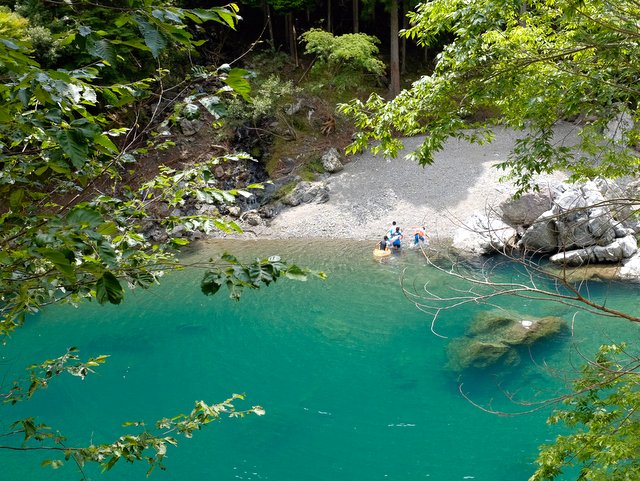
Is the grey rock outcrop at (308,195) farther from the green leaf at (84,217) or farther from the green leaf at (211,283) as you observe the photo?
the green leaf at (84,217)

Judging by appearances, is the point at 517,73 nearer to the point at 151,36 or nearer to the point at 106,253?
the point at 151,36

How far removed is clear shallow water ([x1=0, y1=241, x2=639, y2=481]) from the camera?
23.3 feet

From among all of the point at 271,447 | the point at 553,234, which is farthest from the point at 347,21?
the point at 271,447

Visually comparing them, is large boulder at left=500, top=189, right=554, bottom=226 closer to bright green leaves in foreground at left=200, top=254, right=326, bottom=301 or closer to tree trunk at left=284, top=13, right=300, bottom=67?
bright green leaves in foreground at left=200, top=254, right=326, bottom=301

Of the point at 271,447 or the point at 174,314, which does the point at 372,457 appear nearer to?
the point at 271,447

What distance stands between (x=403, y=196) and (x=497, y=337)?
10672mm

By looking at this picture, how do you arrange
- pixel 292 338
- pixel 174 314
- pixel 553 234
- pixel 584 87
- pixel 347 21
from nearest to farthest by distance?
pixel 584 87 < pixel 292 338 < pixel 174 314 < pixel 553 234 < pixel 347 21

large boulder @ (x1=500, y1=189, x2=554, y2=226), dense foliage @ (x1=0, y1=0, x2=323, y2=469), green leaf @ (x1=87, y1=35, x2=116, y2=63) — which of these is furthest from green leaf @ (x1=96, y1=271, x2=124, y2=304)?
large boulder @ (x1=500, y1=189, x2=554, y2=226)

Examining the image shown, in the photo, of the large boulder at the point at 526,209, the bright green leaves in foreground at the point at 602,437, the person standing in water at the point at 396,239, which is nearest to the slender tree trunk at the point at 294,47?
the person standing in water at the point at 396,239

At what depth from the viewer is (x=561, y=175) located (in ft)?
62.5

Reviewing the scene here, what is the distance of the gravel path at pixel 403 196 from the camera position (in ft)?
61.0

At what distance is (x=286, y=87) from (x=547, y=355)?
16.2m

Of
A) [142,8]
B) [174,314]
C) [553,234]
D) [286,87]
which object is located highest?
[142,8]

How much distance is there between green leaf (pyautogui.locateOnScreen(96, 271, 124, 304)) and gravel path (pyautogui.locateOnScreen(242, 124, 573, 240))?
1648 cm
